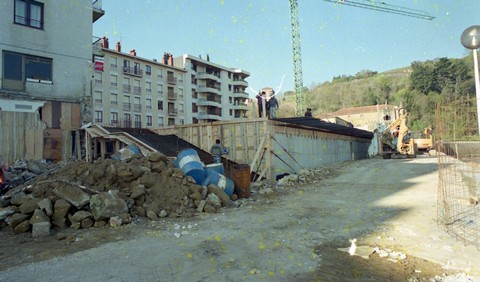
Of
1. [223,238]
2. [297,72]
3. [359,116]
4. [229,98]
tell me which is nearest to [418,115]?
[359,116]

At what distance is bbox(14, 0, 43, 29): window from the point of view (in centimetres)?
1819

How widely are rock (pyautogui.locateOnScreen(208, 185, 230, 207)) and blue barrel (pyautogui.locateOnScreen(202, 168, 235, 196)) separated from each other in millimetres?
338

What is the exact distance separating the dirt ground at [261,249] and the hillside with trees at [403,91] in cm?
3012

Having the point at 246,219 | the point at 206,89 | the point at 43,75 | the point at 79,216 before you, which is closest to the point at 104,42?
the point at 206,89

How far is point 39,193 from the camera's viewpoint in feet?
24.0

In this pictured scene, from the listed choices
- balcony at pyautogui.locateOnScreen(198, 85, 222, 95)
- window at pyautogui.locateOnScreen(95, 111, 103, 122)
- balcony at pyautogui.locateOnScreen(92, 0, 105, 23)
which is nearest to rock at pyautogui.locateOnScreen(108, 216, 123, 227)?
balcony at pyautogui.locateOnScreen(92, 0, 105, 23)

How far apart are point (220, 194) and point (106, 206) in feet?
10.3

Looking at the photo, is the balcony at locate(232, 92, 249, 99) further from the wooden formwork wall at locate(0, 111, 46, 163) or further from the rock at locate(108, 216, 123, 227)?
the rock at locate(108, 216, 123, 227)

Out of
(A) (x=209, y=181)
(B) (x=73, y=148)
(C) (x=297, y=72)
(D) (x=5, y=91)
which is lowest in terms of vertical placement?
(A) (x=209, y=181)

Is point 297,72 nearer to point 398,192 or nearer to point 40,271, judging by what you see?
point 398,192

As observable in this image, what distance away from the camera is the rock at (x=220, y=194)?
8.75 metres

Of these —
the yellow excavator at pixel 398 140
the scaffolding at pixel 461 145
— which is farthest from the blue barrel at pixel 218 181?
the yellow excavator at pixel 398 140

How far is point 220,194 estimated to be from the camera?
883cm

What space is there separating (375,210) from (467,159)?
7.83ft
